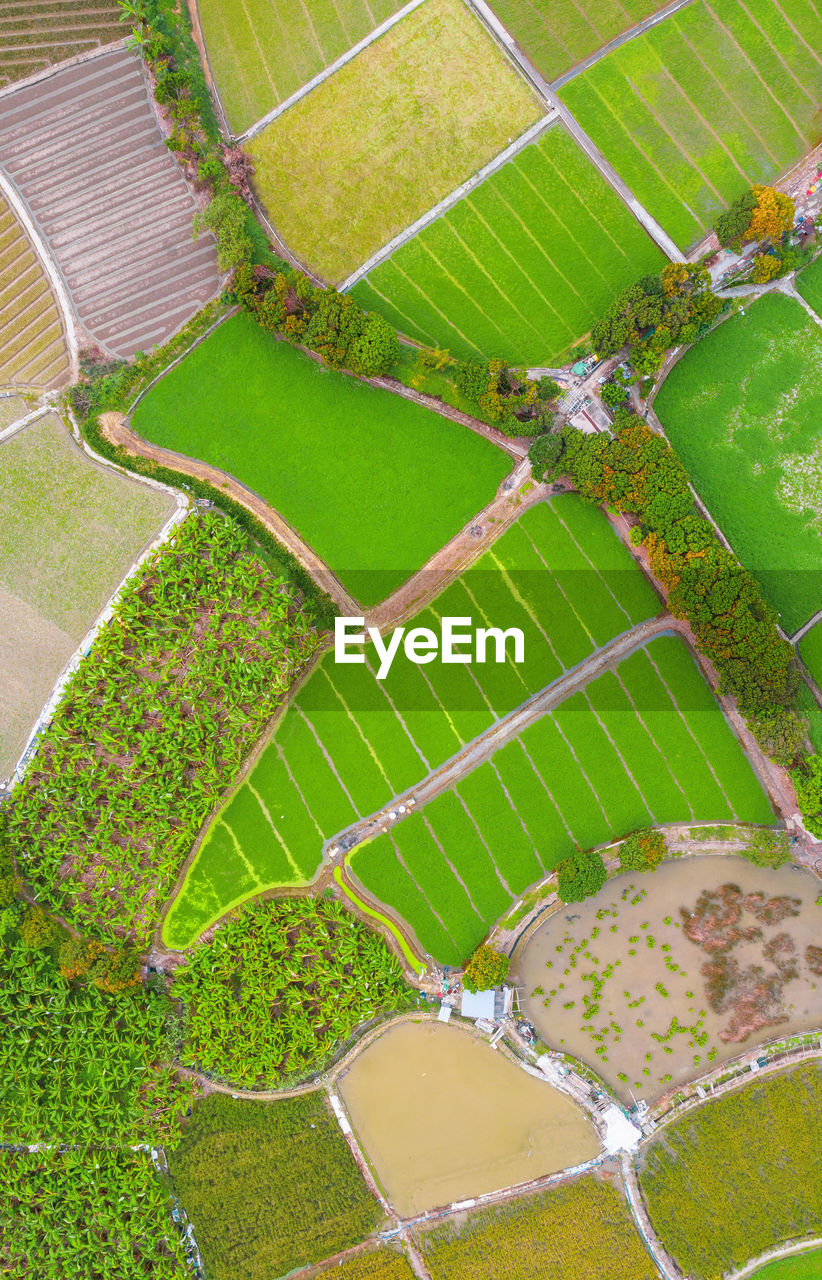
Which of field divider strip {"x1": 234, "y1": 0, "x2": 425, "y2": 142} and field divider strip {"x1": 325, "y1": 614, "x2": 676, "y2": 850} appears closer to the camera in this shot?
field divider strip {"x1": 325, "y1": 614, "x2": 676, "y2": 850}

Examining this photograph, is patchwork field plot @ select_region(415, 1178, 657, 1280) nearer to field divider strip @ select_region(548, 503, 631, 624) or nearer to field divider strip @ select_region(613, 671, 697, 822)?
field divider strip @ select_region(613, 671, 697, 822)

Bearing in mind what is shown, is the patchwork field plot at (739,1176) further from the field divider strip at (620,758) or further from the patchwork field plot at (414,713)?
the patchwork field plot at (414,713)

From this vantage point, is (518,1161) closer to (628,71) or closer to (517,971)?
(517,971)

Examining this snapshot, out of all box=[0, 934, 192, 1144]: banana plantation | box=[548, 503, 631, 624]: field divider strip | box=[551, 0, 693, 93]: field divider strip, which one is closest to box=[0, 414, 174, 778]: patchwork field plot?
box=[0, 934, 192, 1144]: banana plantation

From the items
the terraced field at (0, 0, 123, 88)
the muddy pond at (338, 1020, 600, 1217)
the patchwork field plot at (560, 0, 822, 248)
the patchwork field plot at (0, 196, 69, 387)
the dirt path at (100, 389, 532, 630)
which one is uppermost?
the terraced field at (0, 0, 123, 88)

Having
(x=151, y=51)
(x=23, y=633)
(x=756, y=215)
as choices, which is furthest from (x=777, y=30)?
(x=23, y=633)

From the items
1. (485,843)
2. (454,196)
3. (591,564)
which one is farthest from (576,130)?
(485,843)

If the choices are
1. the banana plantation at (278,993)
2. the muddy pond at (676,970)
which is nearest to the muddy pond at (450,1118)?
the banana plantation at (278,993)

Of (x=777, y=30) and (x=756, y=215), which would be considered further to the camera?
(x=777, y=30)
